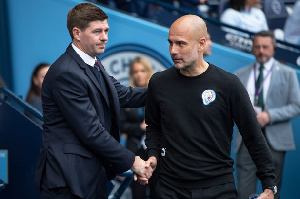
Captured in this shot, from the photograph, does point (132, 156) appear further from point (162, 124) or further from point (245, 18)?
point (245, 18)

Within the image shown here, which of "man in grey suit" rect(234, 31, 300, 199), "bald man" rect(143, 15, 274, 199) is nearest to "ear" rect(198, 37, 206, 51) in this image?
"bald man" rect(143, 15, 274, 199)

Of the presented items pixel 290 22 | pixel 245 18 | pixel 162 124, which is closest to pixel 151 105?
pixel 162 124

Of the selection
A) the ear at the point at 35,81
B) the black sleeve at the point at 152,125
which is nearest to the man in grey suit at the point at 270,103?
the ear at the point at 35,81

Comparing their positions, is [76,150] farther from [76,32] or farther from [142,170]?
[76,32]

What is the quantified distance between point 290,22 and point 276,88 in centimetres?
264

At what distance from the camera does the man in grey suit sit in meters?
6.98

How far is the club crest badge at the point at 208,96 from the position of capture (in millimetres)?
4184

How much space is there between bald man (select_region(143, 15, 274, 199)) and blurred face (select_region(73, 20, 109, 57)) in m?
0.52

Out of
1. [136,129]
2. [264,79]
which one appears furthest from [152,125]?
[264,79]

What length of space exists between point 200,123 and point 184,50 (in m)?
0.50

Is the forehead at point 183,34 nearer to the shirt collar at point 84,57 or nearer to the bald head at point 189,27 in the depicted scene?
the bald head at point 189,27

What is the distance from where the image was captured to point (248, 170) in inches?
275

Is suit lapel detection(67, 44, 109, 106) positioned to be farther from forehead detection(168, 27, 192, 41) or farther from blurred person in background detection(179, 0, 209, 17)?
blurred person in background detection(179, 0, 209, 17)

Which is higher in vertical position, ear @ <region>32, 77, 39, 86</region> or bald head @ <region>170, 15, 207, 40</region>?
bald head @ <region>170, 15, 207, 40</region>
